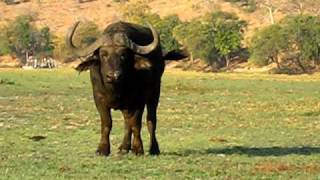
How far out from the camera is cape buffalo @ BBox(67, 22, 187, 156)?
1546 cm

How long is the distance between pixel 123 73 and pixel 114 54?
41 cm

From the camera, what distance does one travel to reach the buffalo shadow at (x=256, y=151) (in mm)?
17177

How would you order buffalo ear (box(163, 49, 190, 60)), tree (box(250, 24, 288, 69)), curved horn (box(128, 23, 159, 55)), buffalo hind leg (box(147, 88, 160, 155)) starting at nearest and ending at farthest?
curved horn (box(128, 23, 159, 55))
buffalo hind leg (box(147, 88, 160, 155))
buffalo ear (box(163, 49, 190, 60))
tree (box(250, 24, 288, 69))

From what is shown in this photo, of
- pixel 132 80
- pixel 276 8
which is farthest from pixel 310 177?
pixel 276 8

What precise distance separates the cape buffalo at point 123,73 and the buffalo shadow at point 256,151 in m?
1.00

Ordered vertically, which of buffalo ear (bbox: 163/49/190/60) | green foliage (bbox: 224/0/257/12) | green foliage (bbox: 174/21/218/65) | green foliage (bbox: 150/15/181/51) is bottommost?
green foliage (bbox: 224/0/257/12)

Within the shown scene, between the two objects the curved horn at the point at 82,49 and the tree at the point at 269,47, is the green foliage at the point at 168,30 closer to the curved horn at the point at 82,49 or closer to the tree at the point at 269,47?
the tree at the point at 269,47

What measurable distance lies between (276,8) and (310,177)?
12339 centimetres

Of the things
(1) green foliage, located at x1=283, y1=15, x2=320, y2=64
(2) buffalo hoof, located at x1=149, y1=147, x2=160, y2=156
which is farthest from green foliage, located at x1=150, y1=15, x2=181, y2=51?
(2) buffalo hoof, located at x1=149, y1=147, x2=160, y2=156

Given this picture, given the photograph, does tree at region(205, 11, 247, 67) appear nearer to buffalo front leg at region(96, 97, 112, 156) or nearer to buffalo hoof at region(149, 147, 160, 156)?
buffalo hoof at region(149, 147, 160, 156)

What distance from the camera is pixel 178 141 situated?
20109 millimetres

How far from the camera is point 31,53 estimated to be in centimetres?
11919

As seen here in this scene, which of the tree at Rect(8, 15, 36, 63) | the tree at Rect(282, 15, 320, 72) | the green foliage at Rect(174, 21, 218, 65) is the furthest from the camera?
the tree at Rect(8, 15, 36, 63)

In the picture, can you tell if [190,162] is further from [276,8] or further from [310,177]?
[276,8]
